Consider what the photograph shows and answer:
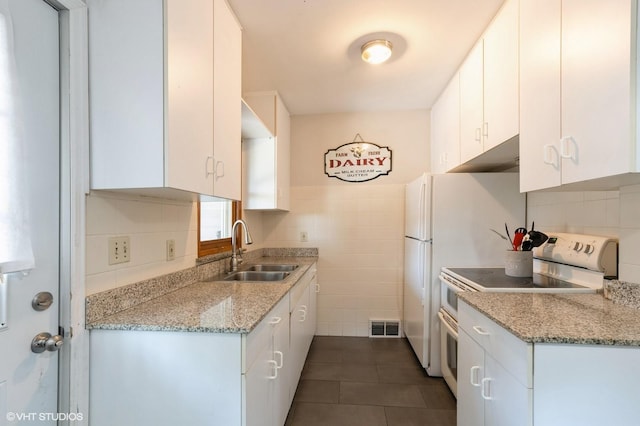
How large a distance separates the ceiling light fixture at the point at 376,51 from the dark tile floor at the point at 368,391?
7.70ft

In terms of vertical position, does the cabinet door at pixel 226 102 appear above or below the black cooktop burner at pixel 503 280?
above

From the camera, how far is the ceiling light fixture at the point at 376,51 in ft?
6.14

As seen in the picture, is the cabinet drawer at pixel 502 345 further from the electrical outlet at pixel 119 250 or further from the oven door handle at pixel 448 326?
the electrical outlet at pixel 119 250

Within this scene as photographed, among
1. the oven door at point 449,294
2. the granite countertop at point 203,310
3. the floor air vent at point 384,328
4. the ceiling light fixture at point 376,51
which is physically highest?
the ceiling light fixture at point 376,51

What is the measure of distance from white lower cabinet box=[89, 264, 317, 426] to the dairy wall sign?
7.56 ft

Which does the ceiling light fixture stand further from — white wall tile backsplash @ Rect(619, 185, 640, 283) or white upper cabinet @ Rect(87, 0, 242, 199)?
white wall tile backsplash @ Rect(619, 185, 640, 283)

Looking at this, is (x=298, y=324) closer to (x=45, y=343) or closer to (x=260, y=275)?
(x=260, y=275)

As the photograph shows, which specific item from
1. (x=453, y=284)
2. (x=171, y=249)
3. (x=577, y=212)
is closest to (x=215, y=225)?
(x=171, y=249)

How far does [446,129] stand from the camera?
8.33 ft

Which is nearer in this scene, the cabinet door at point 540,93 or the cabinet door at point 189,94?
the cabinet door at point 189,94

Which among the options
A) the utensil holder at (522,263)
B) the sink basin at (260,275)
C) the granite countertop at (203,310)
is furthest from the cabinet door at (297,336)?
the utensil holder at (522,263)

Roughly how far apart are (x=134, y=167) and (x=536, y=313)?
1.63m

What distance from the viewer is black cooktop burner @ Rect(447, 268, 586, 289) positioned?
1556 mm

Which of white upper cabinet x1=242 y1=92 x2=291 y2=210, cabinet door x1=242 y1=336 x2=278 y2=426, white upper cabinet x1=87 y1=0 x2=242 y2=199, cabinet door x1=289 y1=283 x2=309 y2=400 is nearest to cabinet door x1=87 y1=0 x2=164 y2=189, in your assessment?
white upper cabinet x1=87 y1=0 x2=242 y2=199
